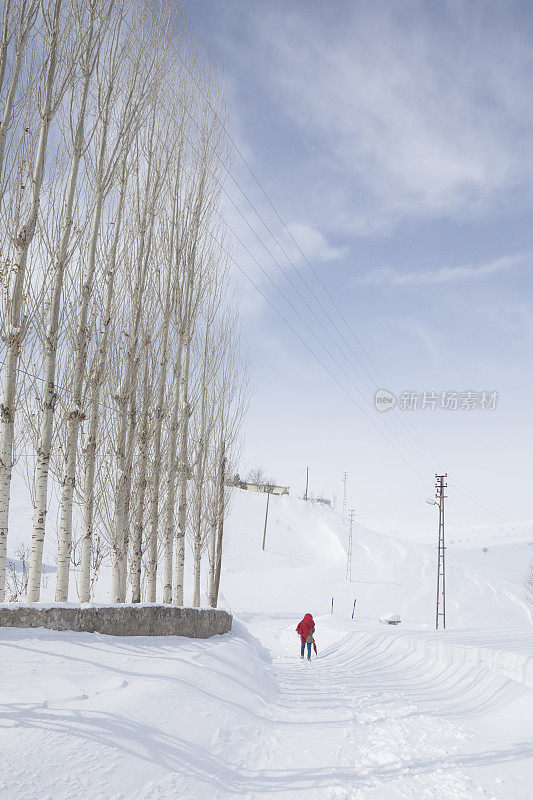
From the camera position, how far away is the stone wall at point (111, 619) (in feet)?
21.5

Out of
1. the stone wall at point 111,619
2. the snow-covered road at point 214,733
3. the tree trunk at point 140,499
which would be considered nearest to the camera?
the snow-covered road at point 214,733

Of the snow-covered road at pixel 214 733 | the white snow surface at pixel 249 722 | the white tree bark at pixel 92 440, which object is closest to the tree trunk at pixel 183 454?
the white tree bark at pixel 92 440

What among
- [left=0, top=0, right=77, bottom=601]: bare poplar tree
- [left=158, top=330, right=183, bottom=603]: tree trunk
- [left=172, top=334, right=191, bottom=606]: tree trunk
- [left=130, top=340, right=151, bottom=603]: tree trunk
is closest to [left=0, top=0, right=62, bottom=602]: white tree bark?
[left=0, top=0, right=77, bottom=601]: bare poplar tree

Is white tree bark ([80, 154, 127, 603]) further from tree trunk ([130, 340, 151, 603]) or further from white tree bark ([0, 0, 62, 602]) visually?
white tree bark ([0, 0, 62, 602])

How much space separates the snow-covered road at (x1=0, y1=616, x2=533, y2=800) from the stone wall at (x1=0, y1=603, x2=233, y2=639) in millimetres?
185

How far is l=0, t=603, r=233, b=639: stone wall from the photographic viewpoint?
656cm

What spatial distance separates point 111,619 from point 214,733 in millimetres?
2571

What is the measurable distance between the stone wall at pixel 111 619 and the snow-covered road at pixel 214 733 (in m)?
0.18

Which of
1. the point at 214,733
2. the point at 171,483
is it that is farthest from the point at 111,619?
the point at 171,483

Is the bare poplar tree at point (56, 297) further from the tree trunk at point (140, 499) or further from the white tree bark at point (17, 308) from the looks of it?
the tree trunk at point (140, 499)

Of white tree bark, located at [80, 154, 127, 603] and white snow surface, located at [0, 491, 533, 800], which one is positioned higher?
white tree bark, located at [80, 154, 127, 603]

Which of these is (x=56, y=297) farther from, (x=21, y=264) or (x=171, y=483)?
(x=171, y=483)

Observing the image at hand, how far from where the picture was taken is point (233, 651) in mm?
10992


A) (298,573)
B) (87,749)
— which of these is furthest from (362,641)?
(298,573)
